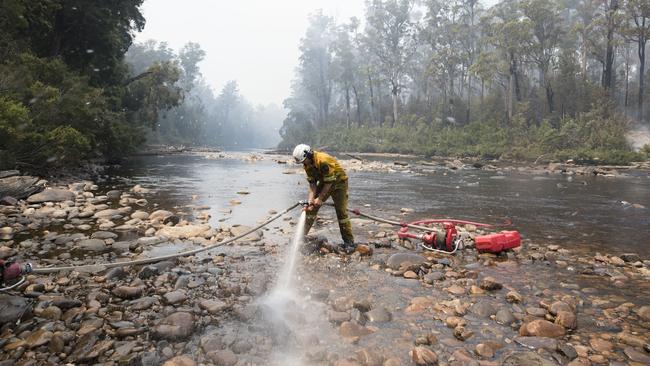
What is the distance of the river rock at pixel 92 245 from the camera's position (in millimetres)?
6113

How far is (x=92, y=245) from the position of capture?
623cm

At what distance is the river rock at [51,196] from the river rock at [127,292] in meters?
6.79

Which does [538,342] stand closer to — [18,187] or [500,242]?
[500,242]

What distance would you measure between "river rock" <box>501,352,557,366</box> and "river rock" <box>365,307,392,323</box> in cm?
119

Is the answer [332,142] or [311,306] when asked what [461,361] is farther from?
[332,142]

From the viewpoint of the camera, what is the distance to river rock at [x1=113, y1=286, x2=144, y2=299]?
432cm

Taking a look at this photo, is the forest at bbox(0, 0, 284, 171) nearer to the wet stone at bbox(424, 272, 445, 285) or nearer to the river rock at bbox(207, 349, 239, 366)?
the river rock at bbox(207, 349, 239, 366)

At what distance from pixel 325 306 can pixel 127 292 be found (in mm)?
2232

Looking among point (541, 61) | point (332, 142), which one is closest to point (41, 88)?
point (541, 61)

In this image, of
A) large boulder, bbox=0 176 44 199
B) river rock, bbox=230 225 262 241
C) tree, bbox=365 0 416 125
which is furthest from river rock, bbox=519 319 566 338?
tree, bbox=365 0 416 125

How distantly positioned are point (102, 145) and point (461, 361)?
19828 millimetres

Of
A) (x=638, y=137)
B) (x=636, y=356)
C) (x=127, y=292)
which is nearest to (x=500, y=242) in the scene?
(x=636, y=356)

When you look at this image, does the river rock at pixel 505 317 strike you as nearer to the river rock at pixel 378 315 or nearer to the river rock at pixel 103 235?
the river rock at pixel 378 315

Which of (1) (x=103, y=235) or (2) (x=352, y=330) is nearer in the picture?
(2) (x=352, y=330)
